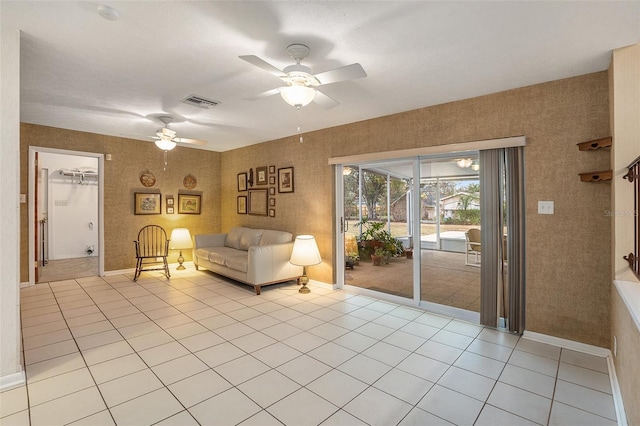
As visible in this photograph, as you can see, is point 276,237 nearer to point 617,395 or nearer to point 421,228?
point 421,228

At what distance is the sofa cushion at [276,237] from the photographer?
514 cm

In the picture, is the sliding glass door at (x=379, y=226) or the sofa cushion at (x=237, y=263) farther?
the sofa cushion at (x=237, y=263)

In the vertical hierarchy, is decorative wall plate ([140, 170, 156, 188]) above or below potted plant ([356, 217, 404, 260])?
above

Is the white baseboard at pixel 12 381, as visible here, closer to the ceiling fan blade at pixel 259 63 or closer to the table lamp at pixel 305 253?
the ceiling fan blade at pixel 259 63

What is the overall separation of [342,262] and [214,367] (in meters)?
2.69

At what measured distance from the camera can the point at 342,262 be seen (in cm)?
480

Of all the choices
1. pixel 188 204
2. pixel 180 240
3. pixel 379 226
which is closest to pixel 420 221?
pixel 379 226

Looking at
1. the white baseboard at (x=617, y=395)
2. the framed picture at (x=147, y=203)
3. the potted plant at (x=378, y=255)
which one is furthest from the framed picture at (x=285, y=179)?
the white baseboard at (x=617, y=395)

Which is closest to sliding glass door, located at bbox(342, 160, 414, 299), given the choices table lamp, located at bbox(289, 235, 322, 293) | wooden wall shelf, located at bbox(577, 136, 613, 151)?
table lamp, located at bbox(289, 235, 322, 293)

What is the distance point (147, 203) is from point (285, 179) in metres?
2.86

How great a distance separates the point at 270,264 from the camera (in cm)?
465

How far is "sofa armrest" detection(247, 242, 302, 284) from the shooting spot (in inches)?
177

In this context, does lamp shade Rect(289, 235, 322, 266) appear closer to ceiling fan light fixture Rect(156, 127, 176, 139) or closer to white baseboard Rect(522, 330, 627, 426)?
ceiling fan light fixture Rect(156, 127, 176, 139)

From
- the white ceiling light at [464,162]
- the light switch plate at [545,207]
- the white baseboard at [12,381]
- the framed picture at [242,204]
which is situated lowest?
the white baseboard at [12,381]
